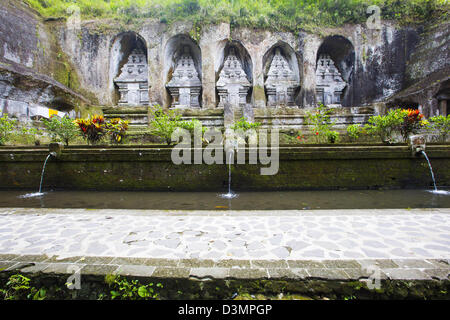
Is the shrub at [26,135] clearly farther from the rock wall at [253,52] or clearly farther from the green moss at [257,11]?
the green moss at [257,11]

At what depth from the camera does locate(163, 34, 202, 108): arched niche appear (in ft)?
47.2

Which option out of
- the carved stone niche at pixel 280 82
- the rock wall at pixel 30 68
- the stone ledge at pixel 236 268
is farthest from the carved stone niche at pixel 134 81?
the stone ledge at pixel 236 268

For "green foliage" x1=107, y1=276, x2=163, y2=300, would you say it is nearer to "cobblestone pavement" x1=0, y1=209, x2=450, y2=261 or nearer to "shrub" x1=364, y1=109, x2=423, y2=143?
"cobblestone pavement" x1=0, y1=209, x2=450, y2=261

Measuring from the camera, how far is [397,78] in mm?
13273

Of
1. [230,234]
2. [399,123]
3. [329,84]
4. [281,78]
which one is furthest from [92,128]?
[329,84]

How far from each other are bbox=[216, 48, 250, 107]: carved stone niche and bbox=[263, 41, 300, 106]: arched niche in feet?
5.16

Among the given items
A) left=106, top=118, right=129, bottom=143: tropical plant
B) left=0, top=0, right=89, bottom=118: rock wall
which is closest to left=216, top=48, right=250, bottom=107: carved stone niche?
left=0, top=0, right=89, bottom=118: rock wall

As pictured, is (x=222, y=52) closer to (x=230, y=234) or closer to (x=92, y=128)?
(x=92, y=128)

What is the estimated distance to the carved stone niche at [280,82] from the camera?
14.7 m

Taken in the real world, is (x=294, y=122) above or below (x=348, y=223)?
above

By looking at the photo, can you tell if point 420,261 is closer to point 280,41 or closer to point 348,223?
point 348,223

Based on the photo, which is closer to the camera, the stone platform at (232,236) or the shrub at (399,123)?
the stone platform at (232,236)

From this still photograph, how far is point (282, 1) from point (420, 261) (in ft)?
57.3
